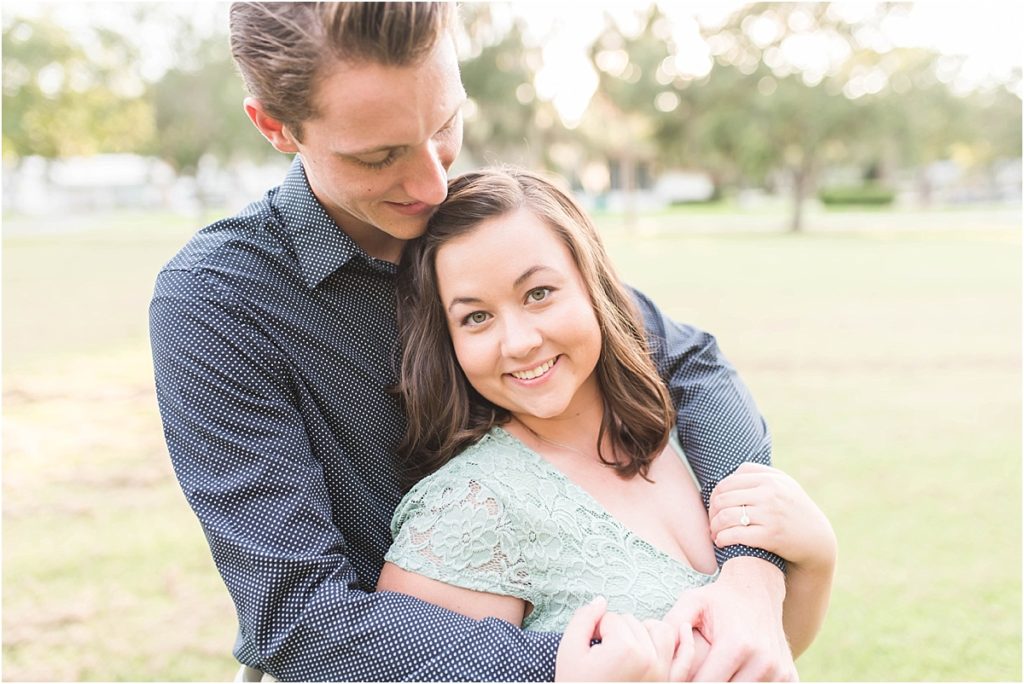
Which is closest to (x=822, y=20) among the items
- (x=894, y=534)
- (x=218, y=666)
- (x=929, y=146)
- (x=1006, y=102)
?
(x=929, y=146)

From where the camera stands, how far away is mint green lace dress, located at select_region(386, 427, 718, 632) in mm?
1947

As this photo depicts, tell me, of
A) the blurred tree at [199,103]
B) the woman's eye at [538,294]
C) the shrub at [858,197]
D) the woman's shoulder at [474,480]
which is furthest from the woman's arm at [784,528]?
the shrub at [858,197]

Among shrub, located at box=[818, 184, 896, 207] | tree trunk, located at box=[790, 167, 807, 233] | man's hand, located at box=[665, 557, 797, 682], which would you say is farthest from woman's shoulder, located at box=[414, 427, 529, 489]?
shrub, located at box=[818, 184, 896, 207]

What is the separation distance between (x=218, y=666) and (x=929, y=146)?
3505 centimetres

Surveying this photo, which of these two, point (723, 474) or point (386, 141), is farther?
point (723, 474)

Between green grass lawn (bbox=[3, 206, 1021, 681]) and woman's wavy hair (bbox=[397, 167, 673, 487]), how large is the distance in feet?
7.55

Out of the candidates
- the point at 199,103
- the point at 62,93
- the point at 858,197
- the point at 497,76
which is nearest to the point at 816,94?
the point at 497,76

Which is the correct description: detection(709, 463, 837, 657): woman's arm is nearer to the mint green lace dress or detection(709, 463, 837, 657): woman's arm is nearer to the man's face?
the mint green lace dress

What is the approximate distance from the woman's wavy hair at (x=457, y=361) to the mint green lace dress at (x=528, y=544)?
0.42ft

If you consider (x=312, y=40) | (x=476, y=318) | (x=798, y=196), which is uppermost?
(x=312, y=40)

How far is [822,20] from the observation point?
1275 inches

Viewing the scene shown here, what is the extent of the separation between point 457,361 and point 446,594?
0.56 metres

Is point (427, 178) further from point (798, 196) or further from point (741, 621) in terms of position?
point (798, 196)

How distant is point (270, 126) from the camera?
2301 mm
